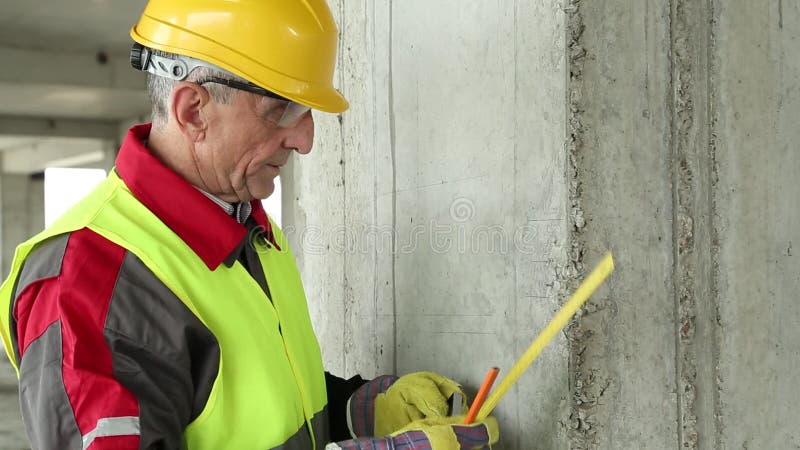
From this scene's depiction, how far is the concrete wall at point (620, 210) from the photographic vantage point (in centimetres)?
196

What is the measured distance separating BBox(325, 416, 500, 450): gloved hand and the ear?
770 mm

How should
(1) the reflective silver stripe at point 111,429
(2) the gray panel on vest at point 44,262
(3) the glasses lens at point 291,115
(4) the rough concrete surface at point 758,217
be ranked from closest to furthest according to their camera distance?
(1) the reflective silver stripe at point 111,429, (2) the gray panel on vest at point 44,262, (3) the glasses lens at point 291,115, (4) the rough concrete surface at point 758,217

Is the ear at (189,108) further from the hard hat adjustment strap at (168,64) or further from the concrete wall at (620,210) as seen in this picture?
the concrete wall at (620,210)

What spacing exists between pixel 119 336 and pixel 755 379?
5.13 ft

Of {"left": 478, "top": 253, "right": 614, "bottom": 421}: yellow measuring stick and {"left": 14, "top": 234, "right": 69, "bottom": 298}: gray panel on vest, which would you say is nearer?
{"left": 14, "top": 234, "right": 69, "bottom": 298}: gray panel on vest

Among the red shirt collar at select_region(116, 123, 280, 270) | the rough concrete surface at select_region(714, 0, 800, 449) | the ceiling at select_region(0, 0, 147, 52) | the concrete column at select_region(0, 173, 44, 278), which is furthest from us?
the concrete column at select_region(0, 173, 44, 278)

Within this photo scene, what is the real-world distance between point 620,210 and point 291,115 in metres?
0.81

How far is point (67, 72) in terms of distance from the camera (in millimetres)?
13070

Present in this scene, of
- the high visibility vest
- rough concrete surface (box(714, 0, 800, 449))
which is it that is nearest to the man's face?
the high visibility vest

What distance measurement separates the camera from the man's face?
1.88 meters

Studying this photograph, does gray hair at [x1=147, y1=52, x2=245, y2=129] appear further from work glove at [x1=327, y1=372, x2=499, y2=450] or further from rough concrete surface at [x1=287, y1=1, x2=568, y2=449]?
work glove at [x1=327, y1=372, x2=499, y2=450]

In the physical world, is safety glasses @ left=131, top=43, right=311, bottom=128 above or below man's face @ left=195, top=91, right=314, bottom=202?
above

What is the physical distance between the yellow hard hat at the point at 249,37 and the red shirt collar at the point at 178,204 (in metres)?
0.26

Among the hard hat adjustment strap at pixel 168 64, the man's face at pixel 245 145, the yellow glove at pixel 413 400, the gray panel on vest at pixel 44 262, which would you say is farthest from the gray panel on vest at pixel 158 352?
the yellow glove at pixel 413 400
